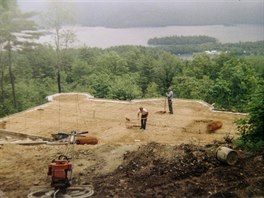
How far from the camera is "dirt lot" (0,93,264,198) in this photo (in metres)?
8.62

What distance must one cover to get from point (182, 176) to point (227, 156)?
3.87 feet

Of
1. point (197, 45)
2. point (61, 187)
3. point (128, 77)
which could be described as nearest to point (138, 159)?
point (61, 187)

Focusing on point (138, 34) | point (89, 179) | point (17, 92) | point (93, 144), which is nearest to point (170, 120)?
point (93, 144)

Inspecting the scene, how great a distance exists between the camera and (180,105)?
1944 centimetres

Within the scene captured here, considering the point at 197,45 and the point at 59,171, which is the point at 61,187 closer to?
the point at 59,171

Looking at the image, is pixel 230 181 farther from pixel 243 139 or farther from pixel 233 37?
pixel 233 37

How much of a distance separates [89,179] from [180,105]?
1057 cm

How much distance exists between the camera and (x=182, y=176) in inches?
361

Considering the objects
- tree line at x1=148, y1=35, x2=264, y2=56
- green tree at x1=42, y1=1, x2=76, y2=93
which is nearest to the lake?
tree line at x1=148, y1=35, x2=264, y2=56

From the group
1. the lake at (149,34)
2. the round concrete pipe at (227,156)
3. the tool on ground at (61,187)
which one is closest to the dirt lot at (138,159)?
the round concrete pipe at (227,156)

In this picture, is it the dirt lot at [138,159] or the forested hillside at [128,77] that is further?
the forested hillside at [128,77]

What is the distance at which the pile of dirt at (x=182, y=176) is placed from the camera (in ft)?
27.4

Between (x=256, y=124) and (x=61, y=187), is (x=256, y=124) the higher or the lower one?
the higher one

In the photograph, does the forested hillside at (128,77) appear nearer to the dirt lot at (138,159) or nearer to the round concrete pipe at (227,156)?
the dirt lot at (138,159)
